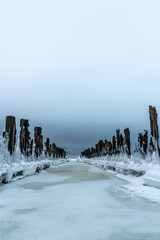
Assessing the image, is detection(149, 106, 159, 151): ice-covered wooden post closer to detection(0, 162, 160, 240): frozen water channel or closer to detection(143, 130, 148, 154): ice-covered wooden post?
detection(143, 130, 148, 154): ice-covered wooden post

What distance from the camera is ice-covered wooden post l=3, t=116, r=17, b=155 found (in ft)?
39.8

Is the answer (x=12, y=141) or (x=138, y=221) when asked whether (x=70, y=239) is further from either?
(x=12, y=141)

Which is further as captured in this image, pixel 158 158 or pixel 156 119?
pixel 156 119

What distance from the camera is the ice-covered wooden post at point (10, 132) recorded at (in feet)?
39.8

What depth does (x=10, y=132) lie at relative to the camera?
1227 cm

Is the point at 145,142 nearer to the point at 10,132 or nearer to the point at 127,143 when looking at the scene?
the point at 127,143

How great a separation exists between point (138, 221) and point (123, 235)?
744mm

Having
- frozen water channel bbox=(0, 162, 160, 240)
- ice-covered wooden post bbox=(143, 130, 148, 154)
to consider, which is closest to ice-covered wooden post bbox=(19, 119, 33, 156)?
ice-covered wooden post bbox=(143, 130, 148, 154)

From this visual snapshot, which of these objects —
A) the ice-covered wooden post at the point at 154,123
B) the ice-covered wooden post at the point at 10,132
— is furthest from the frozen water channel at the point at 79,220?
the ice-covered wooden post at the point at 10,132

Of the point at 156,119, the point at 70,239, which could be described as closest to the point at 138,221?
the point at 70,239

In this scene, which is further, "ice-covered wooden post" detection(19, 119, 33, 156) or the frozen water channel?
"ice-covered wooden post" detection(19, 119, 33, 156)

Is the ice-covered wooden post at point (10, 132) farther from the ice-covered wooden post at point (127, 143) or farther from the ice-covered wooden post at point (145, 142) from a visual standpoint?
the ice-covered wooden post at point (127, 143)

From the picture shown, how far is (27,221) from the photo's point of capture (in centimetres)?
355

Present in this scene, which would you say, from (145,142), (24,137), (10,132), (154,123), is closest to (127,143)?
(145,142)
